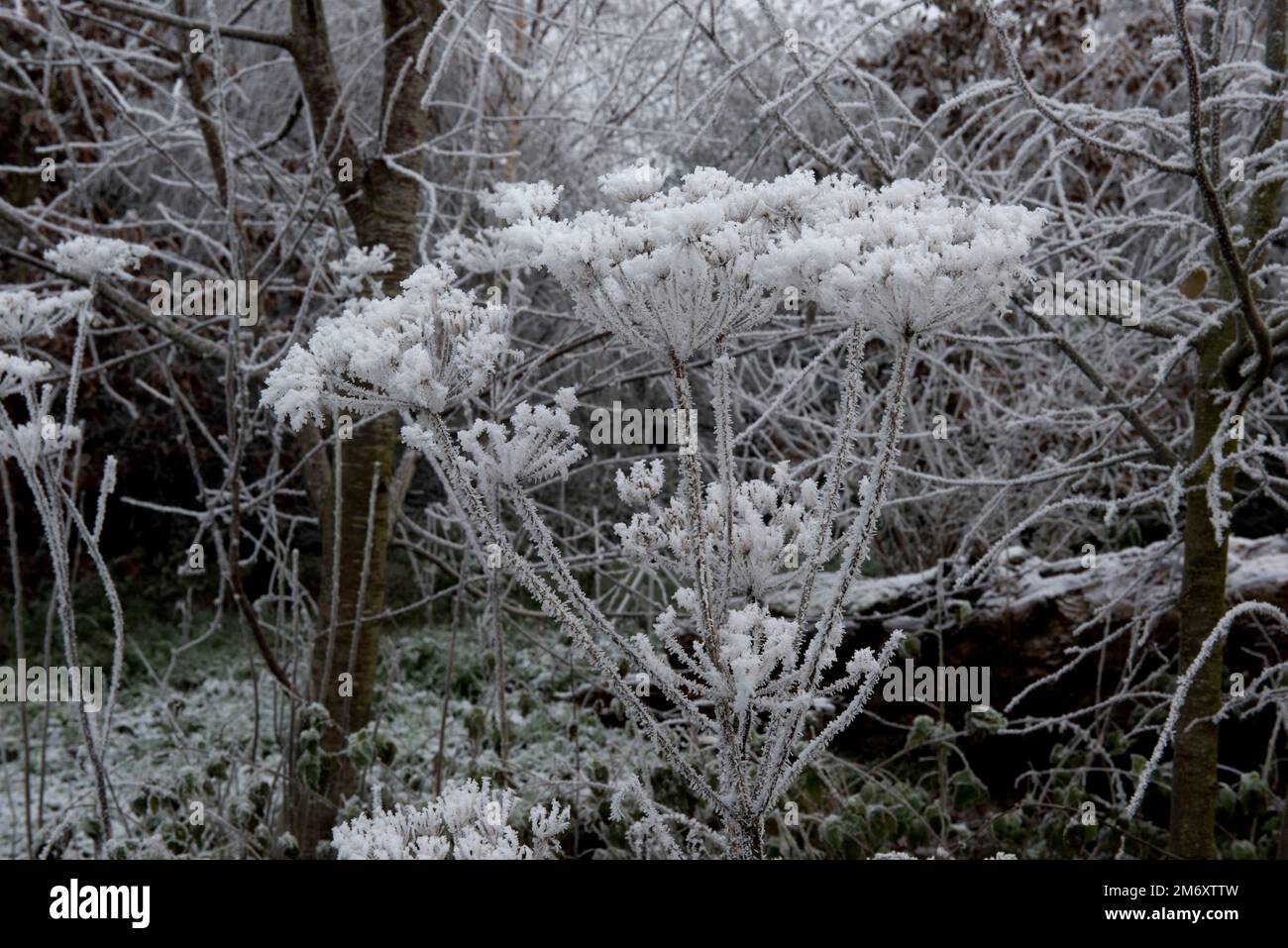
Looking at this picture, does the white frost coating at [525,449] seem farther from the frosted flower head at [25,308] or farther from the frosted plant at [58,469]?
the frosted flower head at [25,308]

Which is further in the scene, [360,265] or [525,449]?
[360,265]

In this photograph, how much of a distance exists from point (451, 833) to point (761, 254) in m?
0.75

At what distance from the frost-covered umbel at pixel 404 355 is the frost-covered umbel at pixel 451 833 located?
1.50 ft

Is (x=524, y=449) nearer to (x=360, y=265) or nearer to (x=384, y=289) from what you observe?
(x=360, y=265)

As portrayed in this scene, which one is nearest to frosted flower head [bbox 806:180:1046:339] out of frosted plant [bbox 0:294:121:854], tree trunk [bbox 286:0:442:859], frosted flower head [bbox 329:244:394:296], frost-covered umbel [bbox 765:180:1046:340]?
frost-covered umbel [bbox 765:180:1046:340]

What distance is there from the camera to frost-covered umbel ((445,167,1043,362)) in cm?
115

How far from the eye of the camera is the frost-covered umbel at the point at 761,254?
3.76ft

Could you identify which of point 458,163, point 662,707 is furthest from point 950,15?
point 662,707

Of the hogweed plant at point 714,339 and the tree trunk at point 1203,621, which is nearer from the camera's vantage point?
the hogweed plant at point 714,339

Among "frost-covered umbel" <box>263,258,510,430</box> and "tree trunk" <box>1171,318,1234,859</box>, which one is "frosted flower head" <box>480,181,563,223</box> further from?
"tree trunk" <box>1171,318,1234,859</box>

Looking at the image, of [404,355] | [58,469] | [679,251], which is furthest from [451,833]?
[58,469]

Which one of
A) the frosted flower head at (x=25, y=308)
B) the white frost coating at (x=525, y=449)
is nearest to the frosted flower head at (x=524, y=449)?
the white frost coating at (x=525, y=449)

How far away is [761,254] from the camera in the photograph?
4.19ft

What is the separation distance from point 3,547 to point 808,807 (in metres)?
6.68
